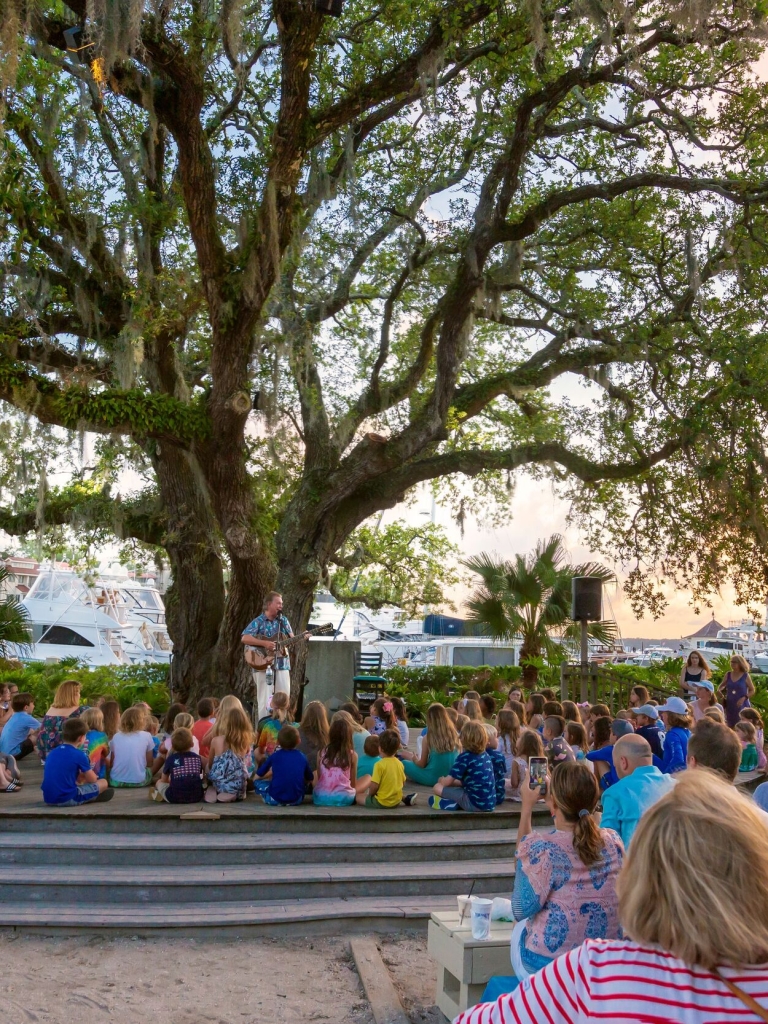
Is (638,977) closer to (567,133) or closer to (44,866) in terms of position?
(44,866)

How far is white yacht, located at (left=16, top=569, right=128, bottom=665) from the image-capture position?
2402 centimetres

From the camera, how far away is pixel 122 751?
7.33 m

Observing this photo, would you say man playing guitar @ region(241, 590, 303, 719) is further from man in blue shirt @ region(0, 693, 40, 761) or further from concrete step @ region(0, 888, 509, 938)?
concrete step @ region(0, 888, 509, 938)

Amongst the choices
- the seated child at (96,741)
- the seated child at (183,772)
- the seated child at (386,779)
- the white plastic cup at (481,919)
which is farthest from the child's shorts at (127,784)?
the white plastic cup at (481,919)

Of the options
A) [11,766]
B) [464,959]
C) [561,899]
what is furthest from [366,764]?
[561,899]

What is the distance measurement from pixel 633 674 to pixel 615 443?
13.3 ft

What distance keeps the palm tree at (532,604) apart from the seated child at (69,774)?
838 centimetres

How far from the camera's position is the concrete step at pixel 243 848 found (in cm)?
564

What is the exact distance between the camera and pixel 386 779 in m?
6.63

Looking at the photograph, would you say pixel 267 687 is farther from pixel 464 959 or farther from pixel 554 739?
pixel 464 959

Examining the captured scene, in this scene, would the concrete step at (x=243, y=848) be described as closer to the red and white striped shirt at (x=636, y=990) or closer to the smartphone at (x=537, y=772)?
the smartphone at (x=537, y=772)

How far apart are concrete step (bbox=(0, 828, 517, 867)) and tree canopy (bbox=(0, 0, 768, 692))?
5.03 metres

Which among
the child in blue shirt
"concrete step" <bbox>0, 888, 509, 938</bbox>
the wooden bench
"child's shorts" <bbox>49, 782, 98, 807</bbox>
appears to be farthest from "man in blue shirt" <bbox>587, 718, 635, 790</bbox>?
"child's shorts" <bbox>49, 782, 98, 807</bbox>

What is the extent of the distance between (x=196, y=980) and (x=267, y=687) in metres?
4.47
